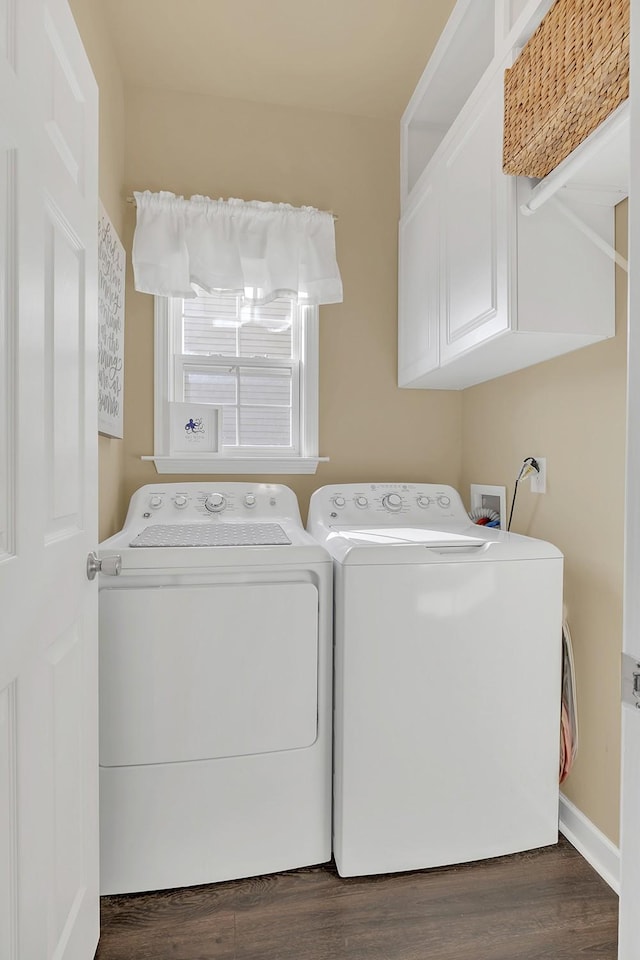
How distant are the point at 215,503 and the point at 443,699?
105cm

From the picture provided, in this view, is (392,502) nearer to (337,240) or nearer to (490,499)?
(490,499)

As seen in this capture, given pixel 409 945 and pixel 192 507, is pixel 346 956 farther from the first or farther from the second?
pixel 192 507

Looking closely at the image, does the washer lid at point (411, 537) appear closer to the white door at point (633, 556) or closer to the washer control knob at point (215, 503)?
the washer control knob at point (215, 503)

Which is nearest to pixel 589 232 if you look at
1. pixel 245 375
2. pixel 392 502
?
pixel 392 502

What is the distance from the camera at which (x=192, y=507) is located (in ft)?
6.95

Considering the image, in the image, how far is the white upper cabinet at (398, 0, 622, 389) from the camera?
1.47 metres

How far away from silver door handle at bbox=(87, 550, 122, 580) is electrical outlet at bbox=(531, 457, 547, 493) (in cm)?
138

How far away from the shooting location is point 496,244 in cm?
153

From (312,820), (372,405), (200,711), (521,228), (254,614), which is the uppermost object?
(521,228)

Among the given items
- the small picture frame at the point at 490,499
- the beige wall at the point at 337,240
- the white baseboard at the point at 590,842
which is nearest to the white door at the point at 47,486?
the beige wall at the point at 337,240

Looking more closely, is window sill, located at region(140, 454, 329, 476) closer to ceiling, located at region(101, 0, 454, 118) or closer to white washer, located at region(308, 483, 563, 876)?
white washer, located at region(308, 483, 563, 876)

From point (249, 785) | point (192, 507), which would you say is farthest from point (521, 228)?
point (249, 785)

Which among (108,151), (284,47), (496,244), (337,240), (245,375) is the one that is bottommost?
(245,375)

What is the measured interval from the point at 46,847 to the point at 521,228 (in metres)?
1.69
